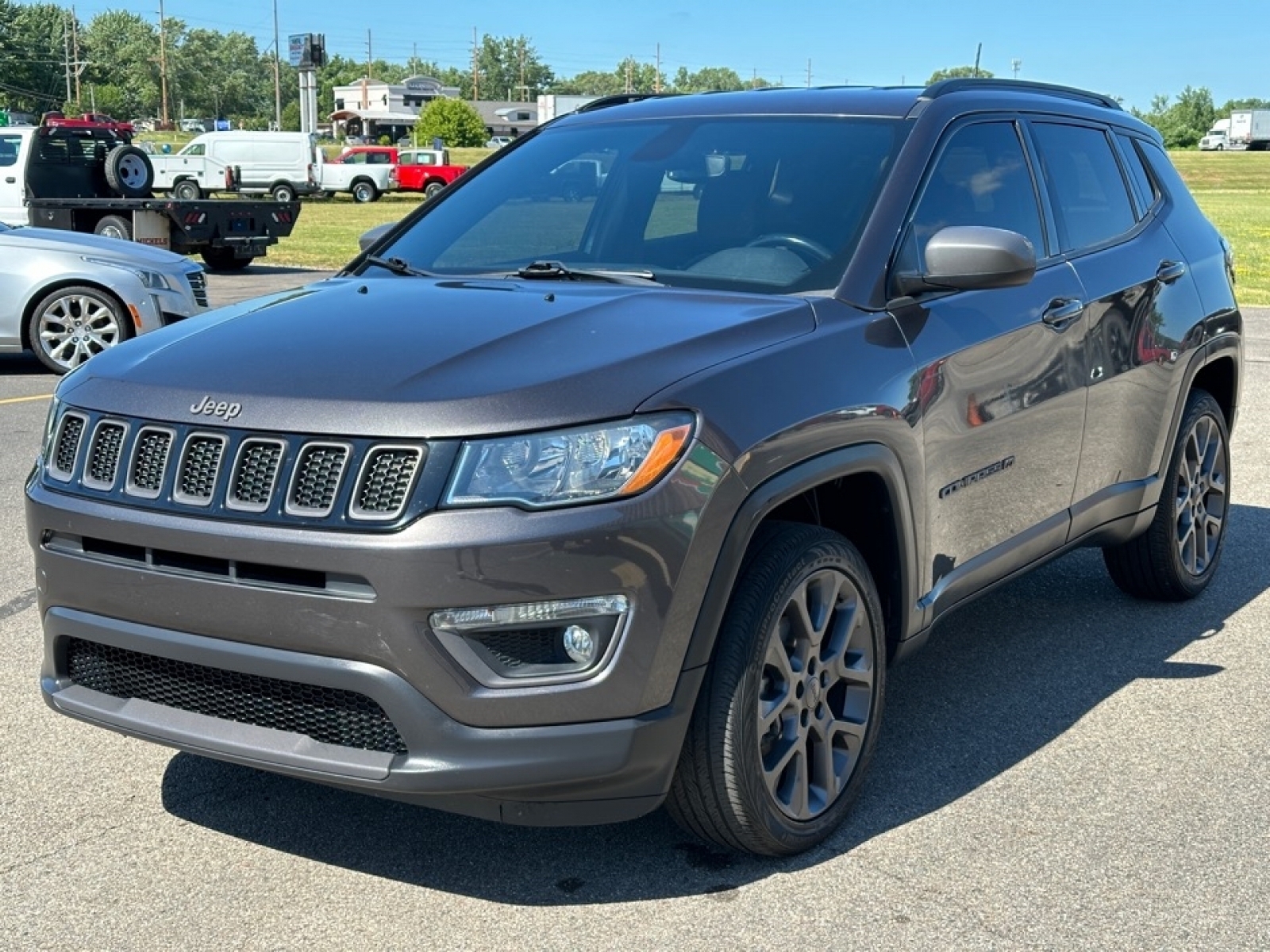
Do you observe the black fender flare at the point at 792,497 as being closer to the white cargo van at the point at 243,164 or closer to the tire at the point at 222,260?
the tire at the point at 222,260

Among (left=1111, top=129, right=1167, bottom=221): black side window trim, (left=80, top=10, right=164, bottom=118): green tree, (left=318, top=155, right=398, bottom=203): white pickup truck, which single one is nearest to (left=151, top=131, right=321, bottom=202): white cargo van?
(left=318, top=155, right=398, bottom=203): white pickup truck

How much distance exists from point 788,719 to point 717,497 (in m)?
0.66

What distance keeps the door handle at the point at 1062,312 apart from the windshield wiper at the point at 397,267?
1788mm

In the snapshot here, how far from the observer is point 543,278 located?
162 inches

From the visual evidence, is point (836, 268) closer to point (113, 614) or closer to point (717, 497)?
point (717, 497)

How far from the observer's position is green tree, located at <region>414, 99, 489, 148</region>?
94.4 metres

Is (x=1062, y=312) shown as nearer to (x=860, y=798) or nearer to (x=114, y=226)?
(x=860, y=798)

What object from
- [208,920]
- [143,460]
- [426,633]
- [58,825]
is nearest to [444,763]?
[426,633]

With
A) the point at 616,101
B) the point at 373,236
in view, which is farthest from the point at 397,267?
the point at 616,101

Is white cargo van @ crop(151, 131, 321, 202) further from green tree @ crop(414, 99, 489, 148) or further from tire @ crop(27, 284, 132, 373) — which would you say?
green tree @ crop(414, 99, 489, 148)

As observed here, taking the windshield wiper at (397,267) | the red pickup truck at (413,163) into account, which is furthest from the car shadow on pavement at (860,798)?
the red pickup truck at (413,163)

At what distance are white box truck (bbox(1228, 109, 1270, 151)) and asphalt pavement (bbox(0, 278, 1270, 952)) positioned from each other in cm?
11573

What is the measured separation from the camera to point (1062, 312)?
181 inches

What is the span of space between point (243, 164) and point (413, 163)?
8.53 metres
